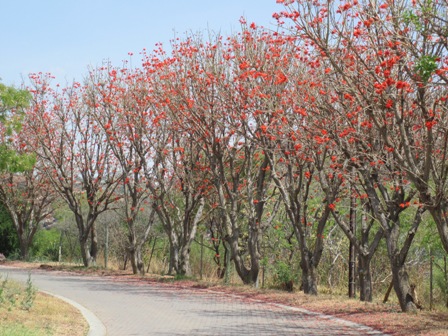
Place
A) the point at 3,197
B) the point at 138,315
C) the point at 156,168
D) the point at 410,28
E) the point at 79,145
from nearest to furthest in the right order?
the point at 410,28
the point at 138,315
the point at 156,168
the point at 79,145
the point at 3,197

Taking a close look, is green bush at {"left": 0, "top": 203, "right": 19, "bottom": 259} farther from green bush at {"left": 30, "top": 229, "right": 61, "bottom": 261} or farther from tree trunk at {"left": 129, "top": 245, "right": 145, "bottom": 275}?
tree trunk at {"left": 129, "top": 245, "right": 145, "bottom": 275}

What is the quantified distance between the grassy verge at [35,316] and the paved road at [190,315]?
61 centimetres

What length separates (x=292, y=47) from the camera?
62.0 ft

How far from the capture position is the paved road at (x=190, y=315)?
11797mm

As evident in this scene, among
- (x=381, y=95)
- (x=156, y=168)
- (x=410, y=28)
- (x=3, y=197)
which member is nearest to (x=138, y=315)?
(x=381, y=95)

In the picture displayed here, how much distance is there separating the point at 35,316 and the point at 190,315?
3.21 meters

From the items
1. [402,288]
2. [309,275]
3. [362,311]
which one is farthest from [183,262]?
[362,311]

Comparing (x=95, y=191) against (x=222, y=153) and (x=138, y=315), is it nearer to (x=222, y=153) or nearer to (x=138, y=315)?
(x=222, y=153)

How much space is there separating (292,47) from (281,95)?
86.3 inches

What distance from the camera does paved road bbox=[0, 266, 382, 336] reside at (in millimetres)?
11797

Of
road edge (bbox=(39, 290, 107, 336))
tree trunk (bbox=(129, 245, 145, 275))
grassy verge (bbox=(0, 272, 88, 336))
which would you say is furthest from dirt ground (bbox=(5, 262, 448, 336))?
tree trunk (bbox=(129, 245, 145, 275))

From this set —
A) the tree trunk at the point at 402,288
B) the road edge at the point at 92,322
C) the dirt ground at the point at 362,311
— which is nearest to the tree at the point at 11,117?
the road edge at the point at 92,322

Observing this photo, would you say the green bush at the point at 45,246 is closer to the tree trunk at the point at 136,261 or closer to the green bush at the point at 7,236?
the green bush at the point at 7,236

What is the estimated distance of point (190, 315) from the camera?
45.3 feet
